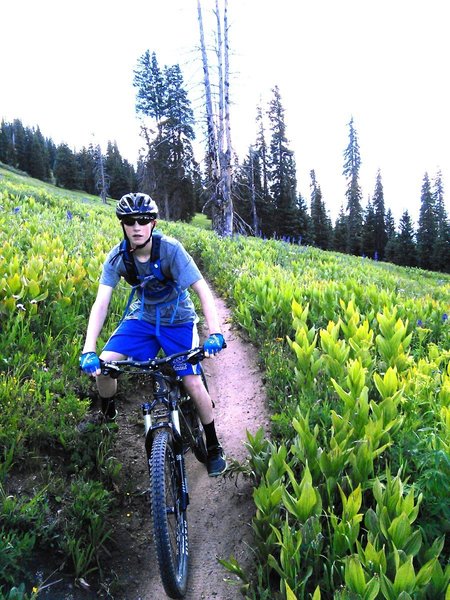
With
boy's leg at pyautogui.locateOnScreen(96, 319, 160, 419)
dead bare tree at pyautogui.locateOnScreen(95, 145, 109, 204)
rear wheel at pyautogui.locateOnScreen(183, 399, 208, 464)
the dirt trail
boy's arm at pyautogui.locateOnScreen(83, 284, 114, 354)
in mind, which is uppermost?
dead bare tree at pyautogui.locateOnScreen(95, 145, 109, 204)

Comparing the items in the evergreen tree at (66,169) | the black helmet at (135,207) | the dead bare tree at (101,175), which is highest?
the evergreen tree at (66,169)

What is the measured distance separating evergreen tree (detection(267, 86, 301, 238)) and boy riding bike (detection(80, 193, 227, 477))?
1743 inches

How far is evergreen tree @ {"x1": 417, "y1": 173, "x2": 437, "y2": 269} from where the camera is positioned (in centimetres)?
4906

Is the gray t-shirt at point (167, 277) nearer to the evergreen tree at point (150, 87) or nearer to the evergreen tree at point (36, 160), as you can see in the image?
the evergreen tree at point (150, 87)

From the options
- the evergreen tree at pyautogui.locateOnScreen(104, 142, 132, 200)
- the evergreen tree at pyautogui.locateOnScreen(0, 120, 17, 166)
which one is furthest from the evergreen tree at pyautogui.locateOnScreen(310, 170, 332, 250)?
the evergreen tree at pyautogui.locateOnScreen(0, 120, 17, 166)

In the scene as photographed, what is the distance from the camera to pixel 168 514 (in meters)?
2.71

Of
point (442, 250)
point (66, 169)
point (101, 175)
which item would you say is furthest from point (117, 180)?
point (442, 250)

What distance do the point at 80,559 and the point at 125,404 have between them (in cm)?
204

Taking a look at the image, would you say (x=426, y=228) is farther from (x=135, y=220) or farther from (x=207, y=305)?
(x=135, y=220)

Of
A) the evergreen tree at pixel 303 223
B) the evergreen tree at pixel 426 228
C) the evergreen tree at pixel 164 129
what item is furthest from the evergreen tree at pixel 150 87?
the evergreen tree at pixel 426 228

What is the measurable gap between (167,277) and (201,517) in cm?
213

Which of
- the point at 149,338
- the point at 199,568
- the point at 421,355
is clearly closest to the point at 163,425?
the point at 149,338

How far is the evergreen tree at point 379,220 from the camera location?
54.8 m

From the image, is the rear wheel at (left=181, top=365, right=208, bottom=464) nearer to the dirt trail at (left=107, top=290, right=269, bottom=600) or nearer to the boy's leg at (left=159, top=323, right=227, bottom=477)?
the boy's leg at (left=159, top=323, right=227, bottom=477)
